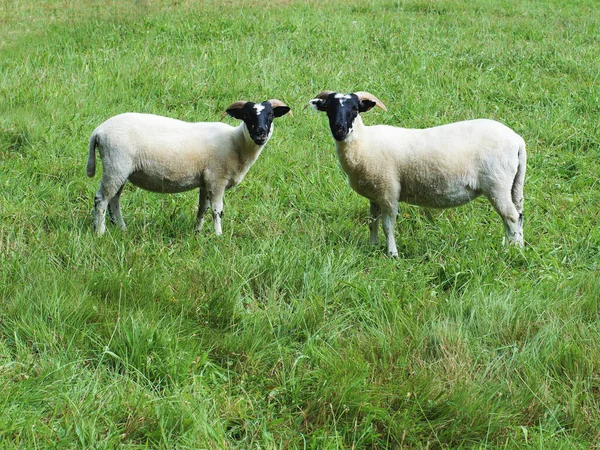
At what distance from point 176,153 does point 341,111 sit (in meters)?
1.27

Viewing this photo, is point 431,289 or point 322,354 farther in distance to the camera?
point 431,289

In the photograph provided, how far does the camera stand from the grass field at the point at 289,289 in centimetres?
331

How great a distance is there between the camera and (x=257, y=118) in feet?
17.5

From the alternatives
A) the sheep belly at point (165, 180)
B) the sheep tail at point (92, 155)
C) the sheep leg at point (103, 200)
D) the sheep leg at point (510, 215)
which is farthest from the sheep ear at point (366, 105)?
the sheep tail at point (92, 155)

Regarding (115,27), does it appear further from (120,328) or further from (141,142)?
(120,328)

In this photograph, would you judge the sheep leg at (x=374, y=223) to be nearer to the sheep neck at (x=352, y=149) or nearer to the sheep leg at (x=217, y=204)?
the sheep neck at (x=352, y=149)

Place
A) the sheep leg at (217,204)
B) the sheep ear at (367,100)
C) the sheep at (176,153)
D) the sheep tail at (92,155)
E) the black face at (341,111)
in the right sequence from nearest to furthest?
the black face at (341,111) < the sheep ear at (367,100) < the sheep at (176,153) < the sheep tail at (92,155) < the sheep leg at (217,204)

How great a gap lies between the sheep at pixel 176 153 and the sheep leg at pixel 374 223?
978 mm

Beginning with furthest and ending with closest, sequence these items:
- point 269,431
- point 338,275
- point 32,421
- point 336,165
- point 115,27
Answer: point 115,27
point 336,165
point 338,275
point 269,431
point 32,421

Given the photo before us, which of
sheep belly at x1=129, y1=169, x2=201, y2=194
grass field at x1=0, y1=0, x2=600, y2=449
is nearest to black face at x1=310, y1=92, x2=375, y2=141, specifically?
grass field at x1=0, y1=0, x2=600, y2=449

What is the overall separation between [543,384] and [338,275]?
1.50 meters

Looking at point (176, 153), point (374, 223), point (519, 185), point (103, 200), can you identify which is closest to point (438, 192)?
point (374, 223)

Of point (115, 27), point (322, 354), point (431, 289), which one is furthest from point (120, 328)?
point (115, 27)

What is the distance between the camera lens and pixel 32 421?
3006mm
